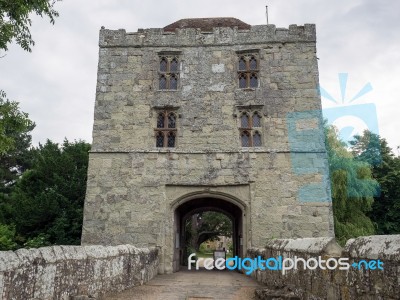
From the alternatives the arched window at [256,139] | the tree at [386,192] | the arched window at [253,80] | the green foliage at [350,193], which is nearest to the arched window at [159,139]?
the arched window at [256,139]

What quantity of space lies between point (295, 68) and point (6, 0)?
8206mm

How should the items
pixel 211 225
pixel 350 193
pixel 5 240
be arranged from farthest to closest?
1. pixel 211 225
2. pixel 350 193
3. pixel 5 240

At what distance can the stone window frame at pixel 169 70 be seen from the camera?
11891 mm

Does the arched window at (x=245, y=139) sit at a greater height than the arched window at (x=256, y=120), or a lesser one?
lesser

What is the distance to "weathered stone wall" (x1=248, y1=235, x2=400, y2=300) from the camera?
98.2 inches

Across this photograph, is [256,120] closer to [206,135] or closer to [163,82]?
[206,135]

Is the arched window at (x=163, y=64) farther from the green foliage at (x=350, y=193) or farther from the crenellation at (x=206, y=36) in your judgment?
the green foliage at (x=350, y=193)

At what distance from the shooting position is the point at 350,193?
54.1 ft

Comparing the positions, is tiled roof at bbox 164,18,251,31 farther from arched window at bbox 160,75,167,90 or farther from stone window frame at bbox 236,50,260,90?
arched window at bbox 160,75,167,90

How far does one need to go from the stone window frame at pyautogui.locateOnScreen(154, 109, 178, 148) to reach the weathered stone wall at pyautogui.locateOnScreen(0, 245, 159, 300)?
4906mm

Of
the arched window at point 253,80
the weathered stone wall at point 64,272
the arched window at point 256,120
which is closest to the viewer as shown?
the weathered stone wall at point 64,272

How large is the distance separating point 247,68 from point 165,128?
3.33 m

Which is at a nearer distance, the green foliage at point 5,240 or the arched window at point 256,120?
the arched window at point 256,120

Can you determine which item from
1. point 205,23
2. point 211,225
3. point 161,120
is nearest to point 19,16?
point 161,120
